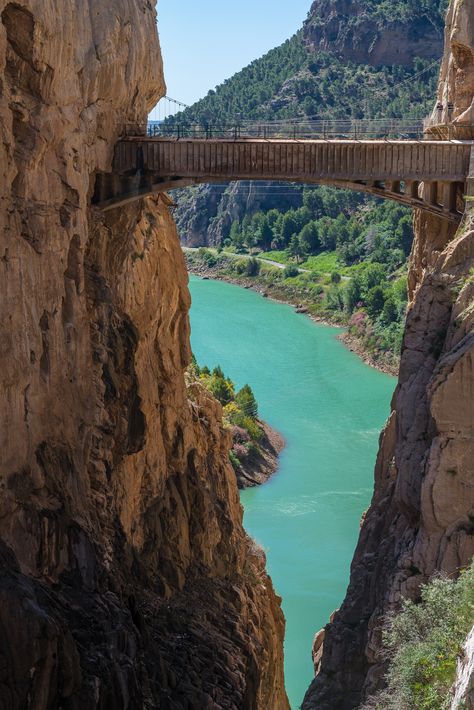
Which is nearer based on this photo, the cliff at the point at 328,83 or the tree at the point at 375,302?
the tree at the point at 375,302

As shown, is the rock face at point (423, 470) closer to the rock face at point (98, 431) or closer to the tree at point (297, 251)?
the rock face at point (98, 431)

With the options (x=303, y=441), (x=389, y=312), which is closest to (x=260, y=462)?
(x=303, y=441)

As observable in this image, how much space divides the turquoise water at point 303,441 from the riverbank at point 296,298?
74 cm

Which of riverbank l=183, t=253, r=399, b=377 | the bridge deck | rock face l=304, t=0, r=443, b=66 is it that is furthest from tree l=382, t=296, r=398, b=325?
rock face l=304, t=0, r=443, b=66

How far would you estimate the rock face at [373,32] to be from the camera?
106375 millimetres

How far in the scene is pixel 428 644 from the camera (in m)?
15.2

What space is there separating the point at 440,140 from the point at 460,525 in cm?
824

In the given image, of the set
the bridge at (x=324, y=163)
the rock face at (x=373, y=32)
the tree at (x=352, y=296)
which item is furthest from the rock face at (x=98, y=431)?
the rock face at (x=373, y=32)

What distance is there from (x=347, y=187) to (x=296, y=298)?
58103 mm

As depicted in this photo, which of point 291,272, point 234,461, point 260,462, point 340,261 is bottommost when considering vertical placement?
point 260,462

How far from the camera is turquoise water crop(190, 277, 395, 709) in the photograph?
3142cm

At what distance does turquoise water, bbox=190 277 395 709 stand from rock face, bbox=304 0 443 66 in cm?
3919

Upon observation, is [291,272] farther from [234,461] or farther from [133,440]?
[133,440]

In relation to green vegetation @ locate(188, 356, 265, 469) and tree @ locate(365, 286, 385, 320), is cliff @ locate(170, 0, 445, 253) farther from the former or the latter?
green vegetation @ locate(188, 356, 265, 469)
